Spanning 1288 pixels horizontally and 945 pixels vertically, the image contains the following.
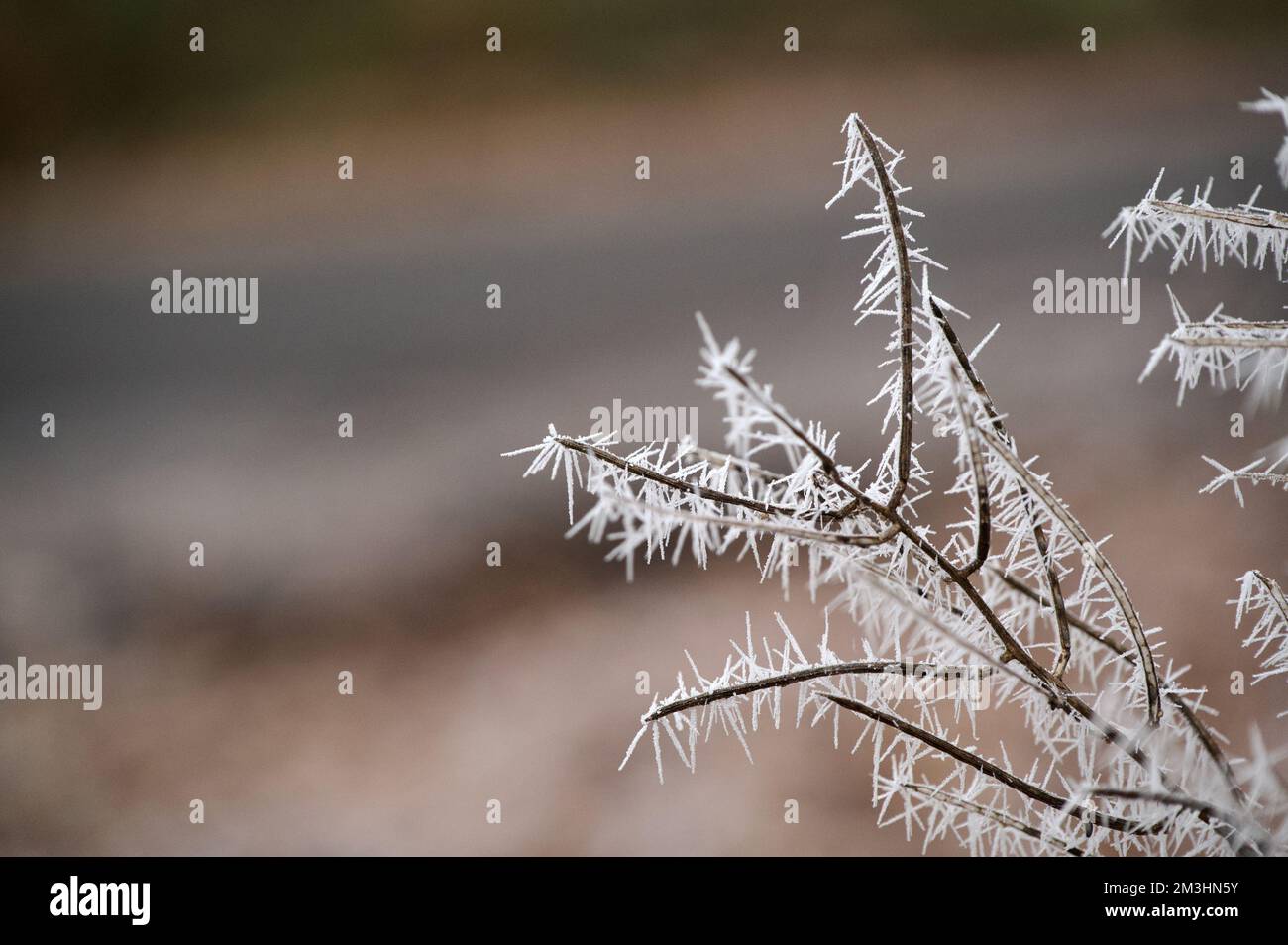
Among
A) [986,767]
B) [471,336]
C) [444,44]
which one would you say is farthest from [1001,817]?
[444,44]

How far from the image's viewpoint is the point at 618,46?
1777mm

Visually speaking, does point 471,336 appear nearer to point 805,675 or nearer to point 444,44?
point 444,44

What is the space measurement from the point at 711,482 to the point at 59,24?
1.99 meters

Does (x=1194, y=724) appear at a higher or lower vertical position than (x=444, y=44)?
lower

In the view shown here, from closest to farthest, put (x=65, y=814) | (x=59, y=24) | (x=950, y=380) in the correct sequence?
(x=950, y=380), (x=65, y=814), (x=59, y=24)

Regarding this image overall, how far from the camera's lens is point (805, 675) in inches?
9.2

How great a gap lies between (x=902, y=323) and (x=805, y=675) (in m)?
0.09

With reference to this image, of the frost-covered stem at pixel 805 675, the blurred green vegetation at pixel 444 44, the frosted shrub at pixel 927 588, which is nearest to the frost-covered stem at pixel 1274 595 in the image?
the frosted shrub at pixel 927 588

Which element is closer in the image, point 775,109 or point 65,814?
point 65,814

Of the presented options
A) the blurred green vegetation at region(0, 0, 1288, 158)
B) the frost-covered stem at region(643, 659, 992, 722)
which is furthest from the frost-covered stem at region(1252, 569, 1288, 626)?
the blurred green vegetation at region(0, 0, 1288, 158)
